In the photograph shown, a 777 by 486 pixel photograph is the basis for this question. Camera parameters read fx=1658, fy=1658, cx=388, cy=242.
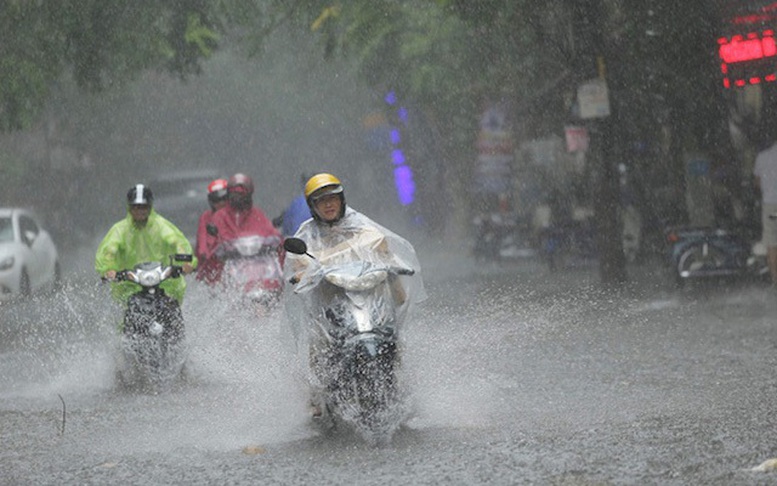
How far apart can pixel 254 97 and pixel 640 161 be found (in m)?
32.2

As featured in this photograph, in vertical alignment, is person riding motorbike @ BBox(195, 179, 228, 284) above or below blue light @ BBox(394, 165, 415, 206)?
below

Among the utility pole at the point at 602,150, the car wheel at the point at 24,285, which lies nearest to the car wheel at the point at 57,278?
the car wheel at the point at 24,285

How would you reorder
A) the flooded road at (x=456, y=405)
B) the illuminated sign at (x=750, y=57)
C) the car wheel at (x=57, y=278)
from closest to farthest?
1. the flooded road at (x=456, y=405)
2. the illuminated sign at (x=750, y=57)
3. the car wheel at (x=57, y=278)

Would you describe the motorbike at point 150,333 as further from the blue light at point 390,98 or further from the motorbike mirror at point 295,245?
the blue light at point 390,98

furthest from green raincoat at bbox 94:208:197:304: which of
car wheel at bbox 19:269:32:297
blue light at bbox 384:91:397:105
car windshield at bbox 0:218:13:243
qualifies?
blue light at bbox 384:91:397:105

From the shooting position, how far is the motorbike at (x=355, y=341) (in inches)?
326

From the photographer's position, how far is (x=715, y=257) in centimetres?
1856

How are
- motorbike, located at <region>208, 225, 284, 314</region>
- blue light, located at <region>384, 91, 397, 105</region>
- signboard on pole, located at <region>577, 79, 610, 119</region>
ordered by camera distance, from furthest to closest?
blue light, located at <region>384, 91, 397, 105</region>
signboard on pole, located at <region>577, 79, 610, 119</region>
motorbike, located at <region>208, 225, 284, 314</region>

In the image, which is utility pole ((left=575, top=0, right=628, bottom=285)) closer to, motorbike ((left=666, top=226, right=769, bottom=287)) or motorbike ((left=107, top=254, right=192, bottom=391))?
motorbike ((left=666, top=226, right=769, bottom=287))

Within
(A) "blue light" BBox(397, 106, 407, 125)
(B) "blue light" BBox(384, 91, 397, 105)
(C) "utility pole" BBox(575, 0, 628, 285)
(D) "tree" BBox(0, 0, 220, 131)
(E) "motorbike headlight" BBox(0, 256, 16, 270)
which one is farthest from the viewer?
(A) "blue light" BBox(397, 106, 407, 125)

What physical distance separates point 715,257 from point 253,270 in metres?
7.15

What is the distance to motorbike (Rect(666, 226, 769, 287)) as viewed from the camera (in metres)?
18.4

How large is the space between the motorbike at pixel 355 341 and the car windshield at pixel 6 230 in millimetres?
14205

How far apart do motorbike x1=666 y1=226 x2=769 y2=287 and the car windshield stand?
904cm
